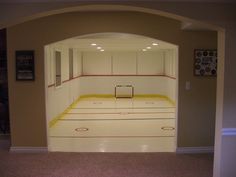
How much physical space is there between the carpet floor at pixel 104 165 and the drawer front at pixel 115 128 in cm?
133

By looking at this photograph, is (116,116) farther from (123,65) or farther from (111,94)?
(123,65)

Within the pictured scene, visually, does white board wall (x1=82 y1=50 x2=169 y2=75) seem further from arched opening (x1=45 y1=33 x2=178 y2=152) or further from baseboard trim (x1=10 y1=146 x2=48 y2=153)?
baseboard trim (x1=10 y1=146 x2=48 y2=153)

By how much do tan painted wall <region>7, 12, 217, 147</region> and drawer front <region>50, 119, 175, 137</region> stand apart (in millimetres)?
1234

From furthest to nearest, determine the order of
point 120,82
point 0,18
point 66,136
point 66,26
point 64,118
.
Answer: point 120,82, point 64,118, point 66,136, point 66,26, point 0,18

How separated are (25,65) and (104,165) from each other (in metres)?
2.27

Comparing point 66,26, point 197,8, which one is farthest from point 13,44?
point 197,8

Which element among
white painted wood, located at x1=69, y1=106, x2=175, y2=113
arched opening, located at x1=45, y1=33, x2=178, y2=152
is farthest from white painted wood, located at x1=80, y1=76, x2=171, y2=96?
white painted wood, located at x1=69, y1=106, x2=175, y2=113

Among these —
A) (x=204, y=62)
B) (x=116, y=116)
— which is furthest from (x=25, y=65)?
(x=116, y=116)

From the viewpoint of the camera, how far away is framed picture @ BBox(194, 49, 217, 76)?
4.91 meters

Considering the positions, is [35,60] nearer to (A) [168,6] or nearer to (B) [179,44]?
(B) [179,44]

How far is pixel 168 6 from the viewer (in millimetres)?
2812

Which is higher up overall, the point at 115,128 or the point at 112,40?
the point at 112,40

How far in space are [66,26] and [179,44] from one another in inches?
81.0

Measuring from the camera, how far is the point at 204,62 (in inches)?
194
